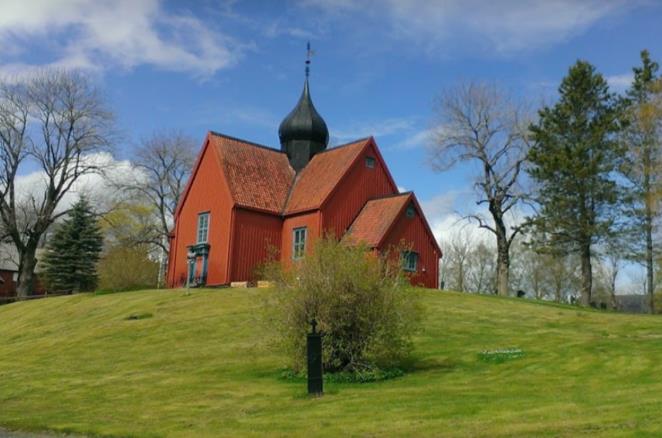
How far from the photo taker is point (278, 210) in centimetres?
3469

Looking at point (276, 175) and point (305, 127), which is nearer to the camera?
point (276, 175)

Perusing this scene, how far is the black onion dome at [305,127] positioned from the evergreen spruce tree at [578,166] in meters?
12.2

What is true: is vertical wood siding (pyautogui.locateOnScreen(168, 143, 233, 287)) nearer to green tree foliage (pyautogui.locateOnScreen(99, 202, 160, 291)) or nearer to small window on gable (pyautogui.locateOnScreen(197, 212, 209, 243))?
small window on gable (pyautogui.locateOnScreen(197, 212, 209, 243))

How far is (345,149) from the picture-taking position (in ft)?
119

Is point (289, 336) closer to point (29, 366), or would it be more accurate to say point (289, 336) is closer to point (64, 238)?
point (29, 366)

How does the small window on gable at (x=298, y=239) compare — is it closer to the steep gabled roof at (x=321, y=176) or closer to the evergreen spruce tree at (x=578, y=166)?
the steep gabled roof at (x=321, y=176)

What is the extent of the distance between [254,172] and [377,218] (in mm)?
7422

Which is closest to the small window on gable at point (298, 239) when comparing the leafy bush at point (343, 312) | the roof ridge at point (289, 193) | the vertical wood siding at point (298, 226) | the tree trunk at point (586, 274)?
the vertical wood siding at point (298, 226)

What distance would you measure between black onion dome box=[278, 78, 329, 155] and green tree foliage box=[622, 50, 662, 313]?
16.9 m

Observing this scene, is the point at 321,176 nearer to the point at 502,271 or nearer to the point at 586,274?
the point at 502,271

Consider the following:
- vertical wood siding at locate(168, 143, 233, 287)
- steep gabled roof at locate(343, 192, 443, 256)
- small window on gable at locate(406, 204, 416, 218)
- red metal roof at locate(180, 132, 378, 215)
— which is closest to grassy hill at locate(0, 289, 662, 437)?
steep gabled roof at locate(343, 192, 443, 256)

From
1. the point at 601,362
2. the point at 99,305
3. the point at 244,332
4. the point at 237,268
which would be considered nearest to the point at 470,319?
the point at 244,332


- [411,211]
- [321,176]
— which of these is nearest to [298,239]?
[321,176]

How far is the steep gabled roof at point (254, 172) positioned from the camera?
34.2 metres
